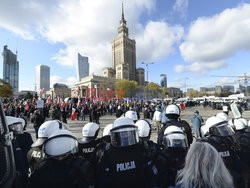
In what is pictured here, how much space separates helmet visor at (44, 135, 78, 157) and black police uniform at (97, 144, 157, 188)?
52cm

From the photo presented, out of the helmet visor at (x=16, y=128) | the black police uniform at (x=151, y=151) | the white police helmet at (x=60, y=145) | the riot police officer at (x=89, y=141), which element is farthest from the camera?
the helmet visor at (x=16, y=128)

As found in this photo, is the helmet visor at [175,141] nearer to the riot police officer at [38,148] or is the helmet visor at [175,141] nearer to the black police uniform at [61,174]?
the black police uniform at [61,174]

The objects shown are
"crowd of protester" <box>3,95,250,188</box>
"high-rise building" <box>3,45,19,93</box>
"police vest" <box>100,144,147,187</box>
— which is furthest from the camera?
"high-rise building" <box>3,45,19,93</box>

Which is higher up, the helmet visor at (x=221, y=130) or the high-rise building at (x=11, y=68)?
the high-rise building at (x=11, y=68)

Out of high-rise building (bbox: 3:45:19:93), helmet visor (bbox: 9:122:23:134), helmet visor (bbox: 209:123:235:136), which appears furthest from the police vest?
high-rise building (bbox: 3:45:19:93)

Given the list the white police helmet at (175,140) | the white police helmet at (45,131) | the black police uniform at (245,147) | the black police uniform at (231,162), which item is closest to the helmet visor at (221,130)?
the black police uniform at (245,147)

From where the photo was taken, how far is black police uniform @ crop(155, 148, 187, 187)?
10.6 feet

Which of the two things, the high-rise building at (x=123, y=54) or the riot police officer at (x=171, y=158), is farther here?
the high-rise building at (x=123, y=54)

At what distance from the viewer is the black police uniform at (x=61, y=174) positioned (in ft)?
7.52

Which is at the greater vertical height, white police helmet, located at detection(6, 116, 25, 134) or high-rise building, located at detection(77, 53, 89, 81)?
high-rise building, located at detection(77, 53, 89, 81)

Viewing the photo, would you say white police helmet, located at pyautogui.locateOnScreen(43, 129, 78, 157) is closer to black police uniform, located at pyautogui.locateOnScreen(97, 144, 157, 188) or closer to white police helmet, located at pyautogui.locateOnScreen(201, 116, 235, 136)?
black police uniform, located at pyautogui.locateOnScreen(97, 144, 157, 188)

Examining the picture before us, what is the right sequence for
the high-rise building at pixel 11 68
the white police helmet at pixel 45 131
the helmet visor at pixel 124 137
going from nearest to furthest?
the helmet visor at pixel 124 137, the white police helmet at pixel 45 131, the high-rise building at pixel 11 68

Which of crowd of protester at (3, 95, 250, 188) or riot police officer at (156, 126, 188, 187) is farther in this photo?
riot police officer at (156, 126, 188, 187)

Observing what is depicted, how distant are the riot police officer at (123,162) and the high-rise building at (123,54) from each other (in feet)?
427
